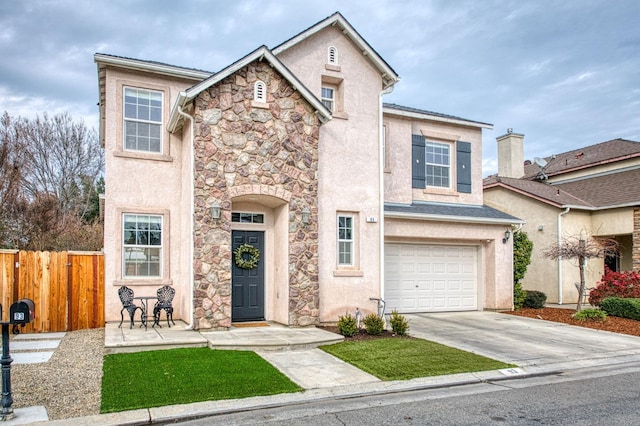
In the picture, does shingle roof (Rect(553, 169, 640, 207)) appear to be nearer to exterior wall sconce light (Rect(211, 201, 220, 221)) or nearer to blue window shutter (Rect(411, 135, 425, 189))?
blue window shutter (Rect(411, 135, 425, 189))

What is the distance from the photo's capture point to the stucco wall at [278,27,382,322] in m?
12.4

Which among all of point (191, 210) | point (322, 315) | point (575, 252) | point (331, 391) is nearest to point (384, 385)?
point (331, 391)

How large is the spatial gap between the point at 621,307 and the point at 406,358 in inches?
350

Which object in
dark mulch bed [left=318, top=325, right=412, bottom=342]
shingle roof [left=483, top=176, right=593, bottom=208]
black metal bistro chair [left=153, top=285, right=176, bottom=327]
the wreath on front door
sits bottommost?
dark mulch bed [left=318, top=325, right=412, bottom=342]

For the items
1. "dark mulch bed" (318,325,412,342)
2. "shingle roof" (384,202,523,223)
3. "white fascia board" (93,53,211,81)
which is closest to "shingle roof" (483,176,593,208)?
"shingle roof" (384,202,523,223)

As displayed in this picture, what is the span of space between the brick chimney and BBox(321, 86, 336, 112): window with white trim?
12.5 meters

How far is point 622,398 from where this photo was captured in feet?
22.5

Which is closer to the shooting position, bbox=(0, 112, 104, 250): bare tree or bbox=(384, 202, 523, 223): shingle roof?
bbox=(384, 202, 523, 223): shingle roof

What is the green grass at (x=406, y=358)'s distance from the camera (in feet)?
26.7

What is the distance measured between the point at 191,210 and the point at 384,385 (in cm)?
568

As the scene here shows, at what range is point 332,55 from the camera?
13148 mm

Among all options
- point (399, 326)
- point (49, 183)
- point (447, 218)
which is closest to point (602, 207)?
point (447, 218)

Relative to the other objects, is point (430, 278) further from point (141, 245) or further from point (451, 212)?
point (141, 245)

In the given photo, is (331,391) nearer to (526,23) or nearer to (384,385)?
(384,385)
